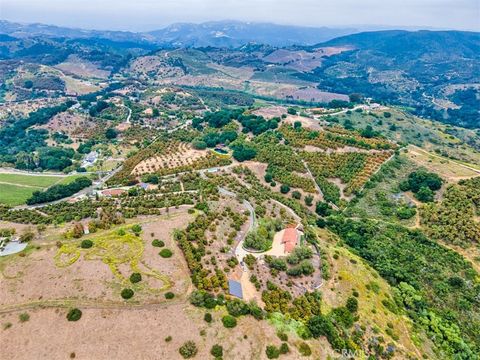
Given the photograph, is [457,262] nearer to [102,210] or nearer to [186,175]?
[186,175]

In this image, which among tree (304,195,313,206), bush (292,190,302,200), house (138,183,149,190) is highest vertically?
house (138,183,149,190)

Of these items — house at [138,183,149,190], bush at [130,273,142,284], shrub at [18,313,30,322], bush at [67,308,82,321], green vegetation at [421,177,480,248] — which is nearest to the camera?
shrub at [18,313,30,322]

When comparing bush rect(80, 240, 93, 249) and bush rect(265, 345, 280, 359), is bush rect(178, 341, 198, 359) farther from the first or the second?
bush rect(80, 240, 93, 249)

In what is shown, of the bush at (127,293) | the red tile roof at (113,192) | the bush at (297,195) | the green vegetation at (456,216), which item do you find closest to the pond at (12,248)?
the bush at (127,293)

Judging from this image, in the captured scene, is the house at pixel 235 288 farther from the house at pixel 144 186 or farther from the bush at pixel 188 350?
the house at pixel 144 186

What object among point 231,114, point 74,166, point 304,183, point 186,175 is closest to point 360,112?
point 231,114

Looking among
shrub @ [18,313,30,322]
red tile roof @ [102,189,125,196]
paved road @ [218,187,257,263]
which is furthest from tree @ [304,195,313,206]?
shrub @ [18,313,30,322]
